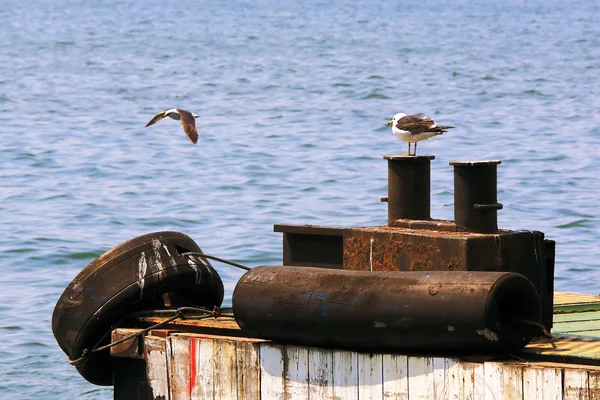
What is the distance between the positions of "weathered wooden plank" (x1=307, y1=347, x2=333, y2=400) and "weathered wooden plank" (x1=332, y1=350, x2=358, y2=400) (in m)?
0.03

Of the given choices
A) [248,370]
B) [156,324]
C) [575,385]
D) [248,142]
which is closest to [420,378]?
[575,385]

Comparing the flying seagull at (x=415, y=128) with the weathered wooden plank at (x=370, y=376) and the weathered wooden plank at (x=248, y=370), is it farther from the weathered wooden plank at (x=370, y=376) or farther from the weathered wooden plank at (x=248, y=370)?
the weathered wooden plank at (x=370, y=376)

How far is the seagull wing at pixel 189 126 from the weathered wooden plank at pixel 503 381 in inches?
308

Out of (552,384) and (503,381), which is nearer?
(552,384)

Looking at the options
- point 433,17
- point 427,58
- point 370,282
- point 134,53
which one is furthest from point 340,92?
point 433,17

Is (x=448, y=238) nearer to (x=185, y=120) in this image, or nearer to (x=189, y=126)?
(x=189, y=126)

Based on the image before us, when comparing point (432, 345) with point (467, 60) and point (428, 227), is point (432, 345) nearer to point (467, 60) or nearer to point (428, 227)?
point (428, 227)

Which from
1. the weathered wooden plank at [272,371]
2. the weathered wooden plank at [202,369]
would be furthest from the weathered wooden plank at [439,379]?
the weathered wooden plank at [202,369]

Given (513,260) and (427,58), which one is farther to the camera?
(427,58)

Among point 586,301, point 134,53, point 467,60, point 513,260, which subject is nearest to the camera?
point 513,260

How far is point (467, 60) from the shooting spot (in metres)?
55.2

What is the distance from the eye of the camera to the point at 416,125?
9.92 m

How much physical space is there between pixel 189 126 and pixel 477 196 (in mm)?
7162

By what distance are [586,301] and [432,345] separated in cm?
349
